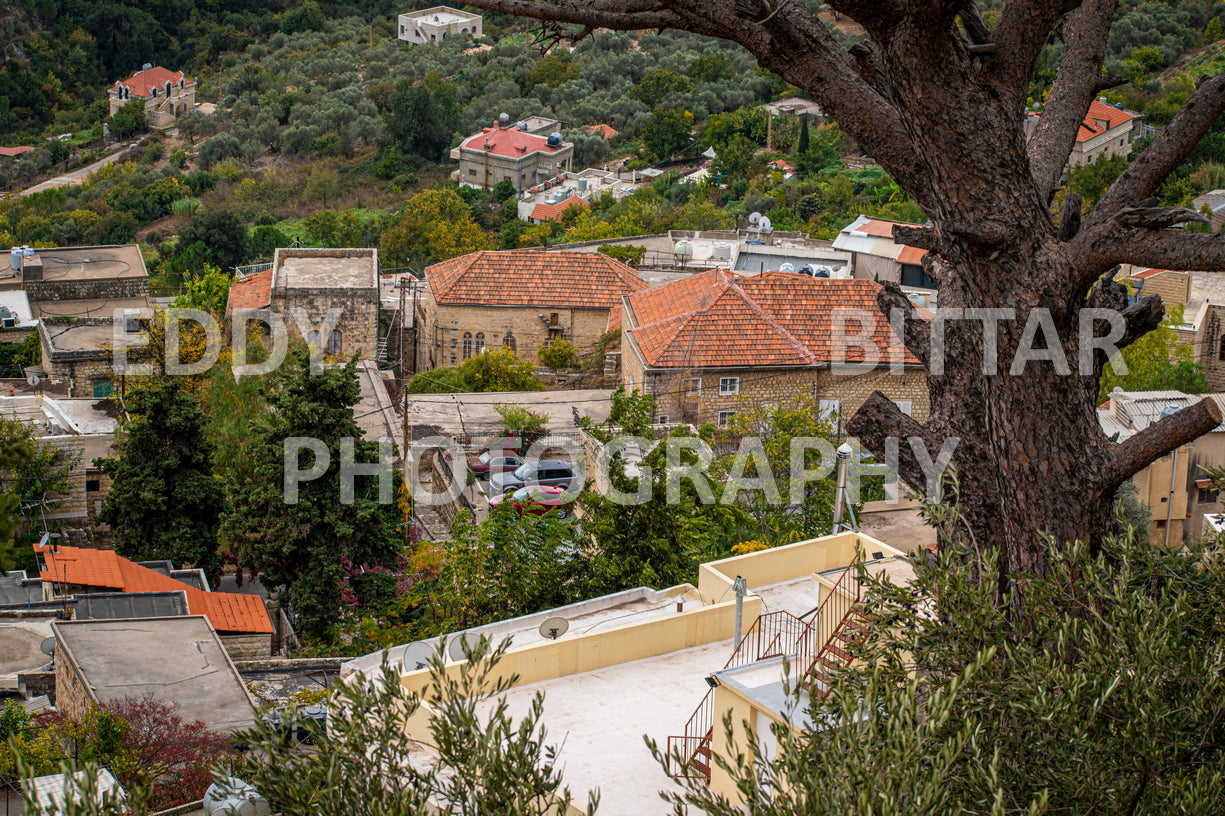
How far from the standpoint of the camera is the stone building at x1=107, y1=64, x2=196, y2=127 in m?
96.7

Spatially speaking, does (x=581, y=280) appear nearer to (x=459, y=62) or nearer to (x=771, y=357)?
(x=771, y=357)

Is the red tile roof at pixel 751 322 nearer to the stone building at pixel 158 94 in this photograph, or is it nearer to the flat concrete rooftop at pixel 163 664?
the flat concrete rooftop at pixel 163 664

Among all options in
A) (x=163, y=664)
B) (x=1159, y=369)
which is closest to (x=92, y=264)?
(x=163, y=664)

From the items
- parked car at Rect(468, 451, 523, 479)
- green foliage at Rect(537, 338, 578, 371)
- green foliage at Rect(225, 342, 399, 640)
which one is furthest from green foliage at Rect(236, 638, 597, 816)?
green foliage at Rect(537, 338, 578, 371)

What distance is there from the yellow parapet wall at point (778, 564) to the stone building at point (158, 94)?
301ft

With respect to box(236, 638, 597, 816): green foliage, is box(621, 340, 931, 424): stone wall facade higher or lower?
higher

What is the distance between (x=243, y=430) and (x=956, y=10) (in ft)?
64.8

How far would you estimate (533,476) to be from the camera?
2594 centimetres

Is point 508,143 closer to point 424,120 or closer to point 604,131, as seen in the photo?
point 604,131

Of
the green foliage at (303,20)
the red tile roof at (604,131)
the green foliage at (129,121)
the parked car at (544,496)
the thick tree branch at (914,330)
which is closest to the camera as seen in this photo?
the thick tree branch at (914,330)

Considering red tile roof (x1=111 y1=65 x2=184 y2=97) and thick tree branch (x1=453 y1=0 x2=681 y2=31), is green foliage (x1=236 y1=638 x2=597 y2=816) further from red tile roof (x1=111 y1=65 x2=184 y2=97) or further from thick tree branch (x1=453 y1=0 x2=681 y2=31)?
red tile roof (x1=111 y1=65 x2=184 y2=97)

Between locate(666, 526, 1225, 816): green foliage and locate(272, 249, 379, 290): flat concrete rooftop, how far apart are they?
28.8 metres

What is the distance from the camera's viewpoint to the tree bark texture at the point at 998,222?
25.1 ft

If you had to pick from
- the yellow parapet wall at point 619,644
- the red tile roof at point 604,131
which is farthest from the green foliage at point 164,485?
the red tile roof at point 604,131
